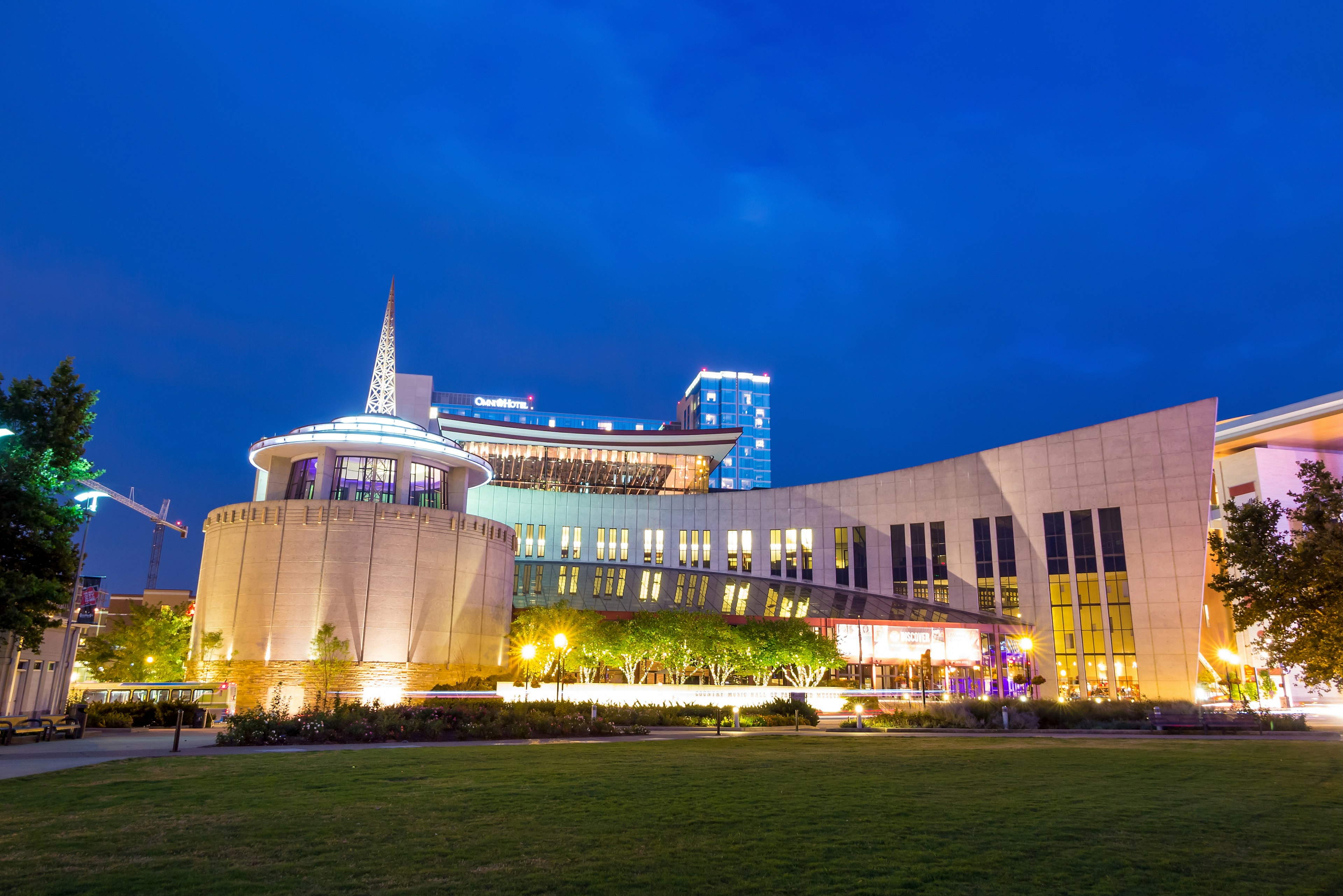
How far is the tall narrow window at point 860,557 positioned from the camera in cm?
7700

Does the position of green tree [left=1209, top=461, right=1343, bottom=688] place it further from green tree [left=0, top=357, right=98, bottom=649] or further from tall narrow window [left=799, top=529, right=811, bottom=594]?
tall narrow window [left=799, top=529, right=811, bottom=594]

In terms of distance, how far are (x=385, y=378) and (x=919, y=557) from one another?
49631 millimetres

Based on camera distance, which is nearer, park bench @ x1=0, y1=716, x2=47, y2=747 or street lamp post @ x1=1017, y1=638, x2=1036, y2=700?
park bench @ x1=0, y1=716, x2=47, y2=747

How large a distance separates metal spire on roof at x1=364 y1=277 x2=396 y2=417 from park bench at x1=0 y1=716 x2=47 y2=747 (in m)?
43.5

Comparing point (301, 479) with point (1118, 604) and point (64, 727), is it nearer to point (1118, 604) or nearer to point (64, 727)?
point (64, 727)

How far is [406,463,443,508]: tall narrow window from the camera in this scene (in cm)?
6138

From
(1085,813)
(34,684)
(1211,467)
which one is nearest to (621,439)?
(1211,467)

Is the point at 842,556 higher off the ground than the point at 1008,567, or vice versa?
the point at 842,556

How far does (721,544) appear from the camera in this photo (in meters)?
85.9

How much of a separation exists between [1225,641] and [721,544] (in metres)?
45.8

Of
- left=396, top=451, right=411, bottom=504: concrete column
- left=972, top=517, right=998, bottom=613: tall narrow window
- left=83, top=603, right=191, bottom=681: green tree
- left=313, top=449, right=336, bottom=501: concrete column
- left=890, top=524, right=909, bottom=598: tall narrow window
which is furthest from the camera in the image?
left=890, top=524, right=909, bottom=598: tall narrow window

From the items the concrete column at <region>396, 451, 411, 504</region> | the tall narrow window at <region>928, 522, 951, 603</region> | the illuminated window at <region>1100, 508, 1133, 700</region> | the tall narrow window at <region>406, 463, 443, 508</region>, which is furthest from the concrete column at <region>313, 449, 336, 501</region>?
the illuminated window at <region>1100, 508, 1133, 700</region>

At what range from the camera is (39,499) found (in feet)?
85.6

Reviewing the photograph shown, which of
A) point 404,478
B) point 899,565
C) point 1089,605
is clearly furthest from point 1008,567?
point 404,478
